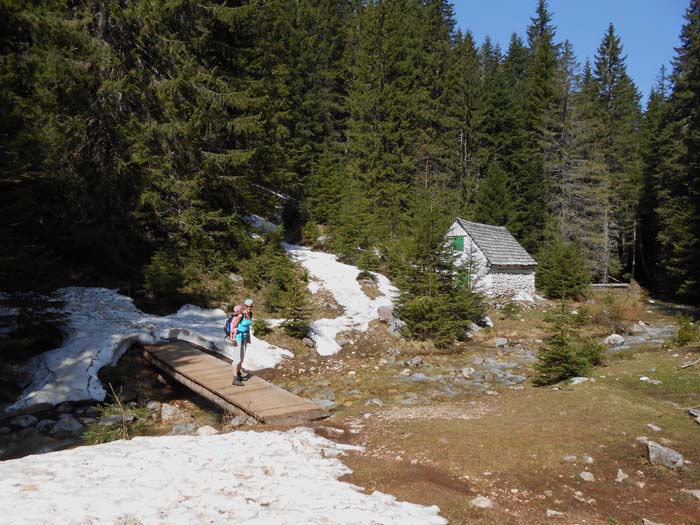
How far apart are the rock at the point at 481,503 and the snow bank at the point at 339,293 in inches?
436

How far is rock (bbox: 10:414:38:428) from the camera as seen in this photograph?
8.48 metres

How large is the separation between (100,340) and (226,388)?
4.30 m

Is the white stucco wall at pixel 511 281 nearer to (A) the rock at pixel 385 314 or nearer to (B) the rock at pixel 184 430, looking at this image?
(A) the rock at pixel 385 314

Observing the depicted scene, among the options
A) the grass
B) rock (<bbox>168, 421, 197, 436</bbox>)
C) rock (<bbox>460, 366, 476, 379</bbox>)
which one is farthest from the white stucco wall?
rock (<bbox>168, 421, 197, 436</bbox>)

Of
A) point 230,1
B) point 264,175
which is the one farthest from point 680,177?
point 230,1

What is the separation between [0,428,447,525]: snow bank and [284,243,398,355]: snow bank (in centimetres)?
991

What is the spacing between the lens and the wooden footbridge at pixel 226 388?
Answer: 26.7 feet

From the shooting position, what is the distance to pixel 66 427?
8555 millimetres

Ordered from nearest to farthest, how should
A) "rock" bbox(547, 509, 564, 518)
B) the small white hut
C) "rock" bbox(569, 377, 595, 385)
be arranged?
1. "rock" bbox(547, 509, 564, 518)
2. "rock" bbox(569, 377, 595, 385)
3. the small white hut

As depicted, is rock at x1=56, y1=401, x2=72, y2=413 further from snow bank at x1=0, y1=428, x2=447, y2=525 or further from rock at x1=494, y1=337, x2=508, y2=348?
rock at x1=494, y1=337, x2=508, y2=348

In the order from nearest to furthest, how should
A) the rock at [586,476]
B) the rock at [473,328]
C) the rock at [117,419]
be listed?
the rock at [586,476], the rock at [117,419], the rock at [473,328]

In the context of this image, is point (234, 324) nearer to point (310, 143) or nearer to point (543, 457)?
point (543, 457)

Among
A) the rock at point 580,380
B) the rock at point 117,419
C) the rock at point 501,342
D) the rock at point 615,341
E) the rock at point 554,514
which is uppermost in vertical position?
the rock at point 554,514

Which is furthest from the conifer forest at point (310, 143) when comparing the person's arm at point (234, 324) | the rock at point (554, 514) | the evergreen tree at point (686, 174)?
the rock at point (554, 514)
